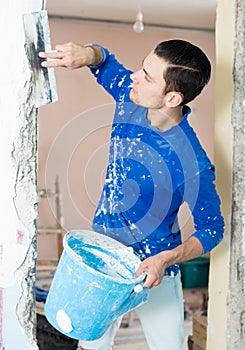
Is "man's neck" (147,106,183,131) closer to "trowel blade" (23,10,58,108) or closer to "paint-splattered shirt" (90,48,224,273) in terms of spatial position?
"paint-splattered shirt" (90,48,224,273)

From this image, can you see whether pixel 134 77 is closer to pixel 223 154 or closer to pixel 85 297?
pixel 223 154

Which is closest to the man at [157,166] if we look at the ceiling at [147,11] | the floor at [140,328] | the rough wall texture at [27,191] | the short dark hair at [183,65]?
the short dark hair at [183,65]

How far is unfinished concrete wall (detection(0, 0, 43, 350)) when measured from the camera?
1599mm

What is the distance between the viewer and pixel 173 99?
1770 mm

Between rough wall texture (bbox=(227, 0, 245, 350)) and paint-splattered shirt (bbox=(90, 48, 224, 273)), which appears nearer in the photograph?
paint-splattered shirt (bbox=(90, 48, 224, 273))

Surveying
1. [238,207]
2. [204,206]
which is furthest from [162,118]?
[238,207]

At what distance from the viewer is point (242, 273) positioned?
2.02 m

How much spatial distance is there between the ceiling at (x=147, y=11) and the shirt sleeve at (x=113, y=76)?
2323 millimetres

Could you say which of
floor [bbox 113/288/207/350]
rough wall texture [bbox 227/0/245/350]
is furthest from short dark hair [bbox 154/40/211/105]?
floor [bbox 113/288/207/350]

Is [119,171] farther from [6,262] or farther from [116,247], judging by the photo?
[6,262]

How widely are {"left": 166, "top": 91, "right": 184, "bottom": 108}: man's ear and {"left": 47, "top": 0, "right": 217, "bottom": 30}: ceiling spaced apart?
2.44 meters

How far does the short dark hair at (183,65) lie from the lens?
1719mm

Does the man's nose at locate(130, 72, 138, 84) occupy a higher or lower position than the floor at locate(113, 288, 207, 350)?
higher

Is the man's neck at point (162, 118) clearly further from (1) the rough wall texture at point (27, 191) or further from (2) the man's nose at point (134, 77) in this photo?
(1) the rough wall texture at point (27, 191)
